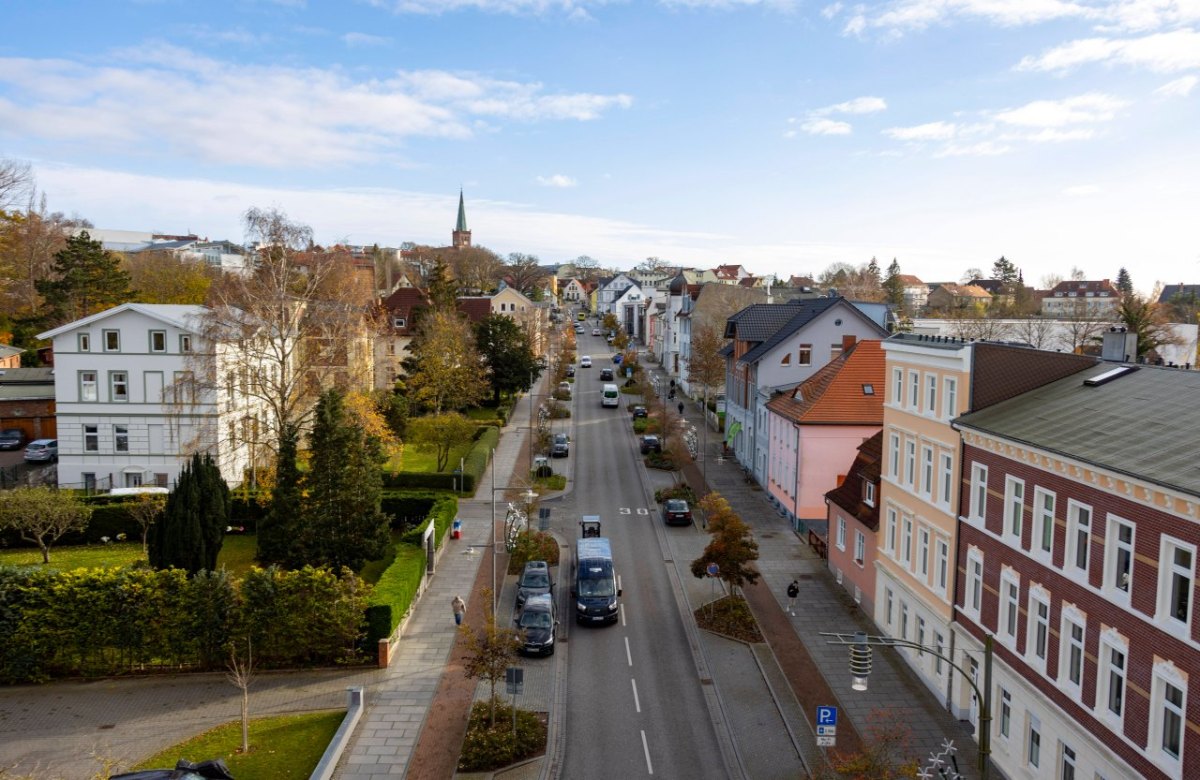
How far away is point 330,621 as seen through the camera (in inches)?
1016

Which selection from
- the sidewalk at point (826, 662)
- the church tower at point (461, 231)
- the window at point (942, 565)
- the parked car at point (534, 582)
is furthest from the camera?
the church tower at point (461, 231)

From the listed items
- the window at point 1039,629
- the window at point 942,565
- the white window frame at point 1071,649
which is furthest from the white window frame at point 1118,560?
the window at point 942,565

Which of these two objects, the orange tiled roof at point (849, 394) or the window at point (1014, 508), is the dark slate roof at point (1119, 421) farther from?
the orange tiled roof at point (849, 394)

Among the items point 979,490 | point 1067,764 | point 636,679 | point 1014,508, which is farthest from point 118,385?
point 1067,764

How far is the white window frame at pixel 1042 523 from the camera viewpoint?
719 inches

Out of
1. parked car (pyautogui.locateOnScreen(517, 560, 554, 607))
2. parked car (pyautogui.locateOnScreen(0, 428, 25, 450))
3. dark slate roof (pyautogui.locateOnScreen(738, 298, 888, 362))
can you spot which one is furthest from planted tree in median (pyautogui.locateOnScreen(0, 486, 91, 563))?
dark slate roof (pyautogui.locateOnScreen(738, 298, 888, 362))

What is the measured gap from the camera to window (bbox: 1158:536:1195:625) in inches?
545

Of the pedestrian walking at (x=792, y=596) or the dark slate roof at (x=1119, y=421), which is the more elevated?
the dark slate roof at (x=1119, y=421)

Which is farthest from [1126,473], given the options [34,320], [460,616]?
[34,320]

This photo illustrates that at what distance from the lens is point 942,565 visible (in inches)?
953

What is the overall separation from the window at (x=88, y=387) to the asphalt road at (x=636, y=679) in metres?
25.1

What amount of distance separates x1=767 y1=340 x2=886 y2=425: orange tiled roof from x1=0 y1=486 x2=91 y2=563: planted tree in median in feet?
104

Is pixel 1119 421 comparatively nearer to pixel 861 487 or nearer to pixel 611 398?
pixel 861 487

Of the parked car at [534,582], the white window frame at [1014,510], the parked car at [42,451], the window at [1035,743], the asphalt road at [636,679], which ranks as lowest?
the asphalt road at [636,679]
